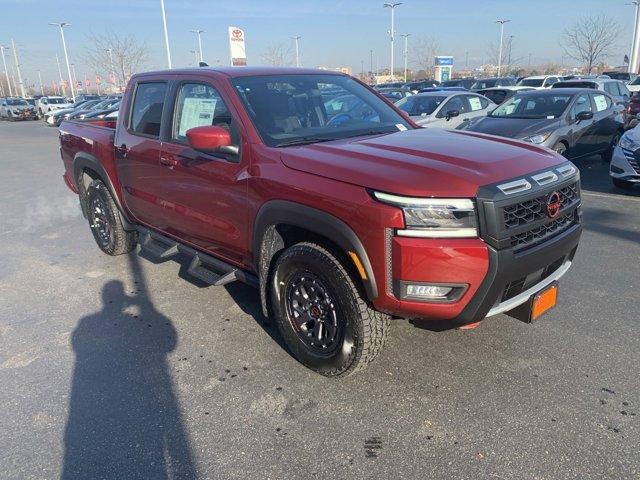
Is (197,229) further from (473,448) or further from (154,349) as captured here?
(473,448)

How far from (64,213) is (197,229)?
17.1ft

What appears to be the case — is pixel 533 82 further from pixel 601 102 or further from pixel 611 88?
pixel 601 102

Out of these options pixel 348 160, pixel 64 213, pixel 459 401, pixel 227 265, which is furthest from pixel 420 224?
pixel 64 213

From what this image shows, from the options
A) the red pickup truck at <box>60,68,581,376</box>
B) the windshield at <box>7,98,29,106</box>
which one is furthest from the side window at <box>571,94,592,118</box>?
the windshield at <box>7,98,29,106</box>

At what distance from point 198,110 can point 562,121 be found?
7242mm

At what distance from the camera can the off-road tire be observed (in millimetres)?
5367

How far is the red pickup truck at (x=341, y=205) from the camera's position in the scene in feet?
8.37

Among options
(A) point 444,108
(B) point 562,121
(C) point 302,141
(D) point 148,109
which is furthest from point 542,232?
(A) point 444,108

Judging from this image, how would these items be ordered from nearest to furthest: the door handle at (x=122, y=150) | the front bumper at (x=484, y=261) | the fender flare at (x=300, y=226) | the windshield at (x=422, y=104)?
the front bumper at (x=484, y=261), the fender flare at (x=300, y=226), the door handle at (x=122, y=150), the windshield at (x=422, y=104)

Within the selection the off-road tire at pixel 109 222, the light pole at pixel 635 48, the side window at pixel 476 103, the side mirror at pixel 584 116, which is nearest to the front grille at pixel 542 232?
the off-road tire at pixel 109 222

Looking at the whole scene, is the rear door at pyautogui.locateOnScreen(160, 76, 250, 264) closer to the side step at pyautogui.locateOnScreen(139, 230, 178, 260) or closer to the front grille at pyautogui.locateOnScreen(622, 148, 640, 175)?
the side step at pyautogui.locateOnScreen(139, 230, 178, 260)

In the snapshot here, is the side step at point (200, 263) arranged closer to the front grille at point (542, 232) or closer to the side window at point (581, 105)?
the front grille at point (542, 232)

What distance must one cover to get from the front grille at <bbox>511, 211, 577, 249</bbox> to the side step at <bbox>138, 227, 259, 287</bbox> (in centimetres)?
177

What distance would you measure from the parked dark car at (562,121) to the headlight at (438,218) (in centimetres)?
652
